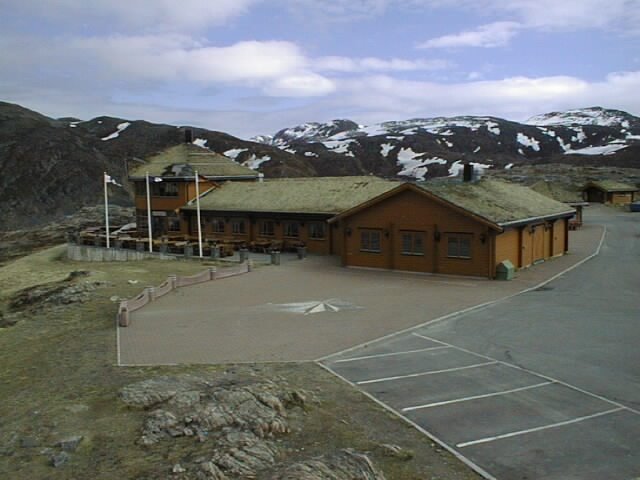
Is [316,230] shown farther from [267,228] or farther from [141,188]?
[141,188]

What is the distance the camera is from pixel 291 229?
40281mm

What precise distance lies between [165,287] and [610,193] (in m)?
68.6

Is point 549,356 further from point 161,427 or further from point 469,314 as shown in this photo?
point 161,427

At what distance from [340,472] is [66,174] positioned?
344 feet

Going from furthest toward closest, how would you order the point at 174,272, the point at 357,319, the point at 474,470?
the point at 174,272 < the point at 357,319 < the point at 474,470

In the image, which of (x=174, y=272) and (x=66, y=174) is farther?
(x=66, y=174)

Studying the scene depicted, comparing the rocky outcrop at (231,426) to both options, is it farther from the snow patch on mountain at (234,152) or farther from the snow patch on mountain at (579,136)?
the snow patch on mountain at (579,136)

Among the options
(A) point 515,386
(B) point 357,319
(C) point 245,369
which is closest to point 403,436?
(A) point 515,386

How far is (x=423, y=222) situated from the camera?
99.4ft

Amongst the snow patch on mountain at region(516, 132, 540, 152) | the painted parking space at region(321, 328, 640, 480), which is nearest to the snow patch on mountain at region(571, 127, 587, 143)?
the snow patch on mountain at region(516, 132, 540, 152)

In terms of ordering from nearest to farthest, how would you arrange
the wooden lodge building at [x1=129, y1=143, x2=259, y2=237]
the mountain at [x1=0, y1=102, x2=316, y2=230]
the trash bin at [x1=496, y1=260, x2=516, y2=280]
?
the trash bin at [x1=496, y1=260, x2=516, y2=280] < the wooden lodge building at [x1=129, y1=143, x2=259, y2=237] < the mountain at [x1=0, y1=102, x2=316, y2=230]

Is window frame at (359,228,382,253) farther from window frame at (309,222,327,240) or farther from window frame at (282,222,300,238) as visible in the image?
window frame at (282,222,300,238)

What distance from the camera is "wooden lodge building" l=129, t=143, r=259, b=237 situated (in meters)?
47.4

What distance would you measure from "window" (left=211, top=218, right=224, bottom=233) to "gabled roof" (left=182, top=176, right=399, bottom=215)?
2.93 feet
